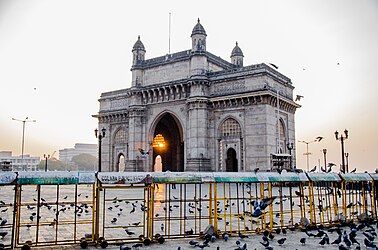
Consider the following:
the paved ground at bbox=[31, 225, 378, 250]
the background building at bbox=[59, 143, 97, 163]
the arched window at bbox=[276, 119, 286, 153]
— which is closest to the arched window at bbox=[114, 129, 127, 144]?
the arched window at bbox=[276, 119, 286, 153]

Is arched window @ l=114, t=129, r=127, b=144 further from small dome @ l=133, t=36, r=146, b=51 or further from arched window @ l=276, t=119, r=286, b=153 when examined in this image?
arched window @ l=276, t=119, r=286, b=153

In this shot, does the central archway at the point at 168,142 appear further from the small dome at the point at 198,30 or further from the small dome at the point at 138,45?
the small dome at the point at 198,30

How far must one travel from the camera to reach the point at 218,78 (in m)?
33.9

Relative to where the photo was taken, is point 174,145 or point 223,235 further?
point 174,145

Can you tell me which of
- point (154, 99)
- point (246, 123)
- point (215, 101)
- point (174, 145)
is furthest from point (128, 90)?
point (246, 123)

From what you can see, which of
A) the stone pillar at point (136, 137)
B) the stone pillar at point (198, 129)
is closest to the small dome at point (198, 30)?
the stone pillar at point (198, 129)

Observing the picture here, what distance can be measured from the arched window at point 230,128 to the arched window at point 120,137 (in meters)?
14.4

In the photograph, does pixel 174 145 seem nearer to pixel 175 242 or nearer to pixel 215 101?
pixel 215 101

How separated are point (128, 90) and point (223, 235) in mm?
33799

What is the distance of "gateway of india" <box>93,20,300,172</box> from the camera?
31469 millimetres

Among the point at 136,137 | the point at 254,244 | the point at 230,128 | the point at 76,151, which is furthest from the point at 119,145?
the point at 76,151

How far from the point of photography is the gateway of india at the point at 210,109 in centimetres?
3147

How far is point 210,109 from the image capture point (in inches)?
1362

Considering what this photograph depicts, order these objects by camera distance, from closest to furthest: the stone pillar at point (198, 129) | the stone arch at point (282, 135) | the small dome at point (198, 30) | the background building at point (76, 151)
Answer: the stone pillar at point (198, 129)
the stone arch at point (282, 135)
the small dome at point (198, 30)
the background building at point (76, 151)
